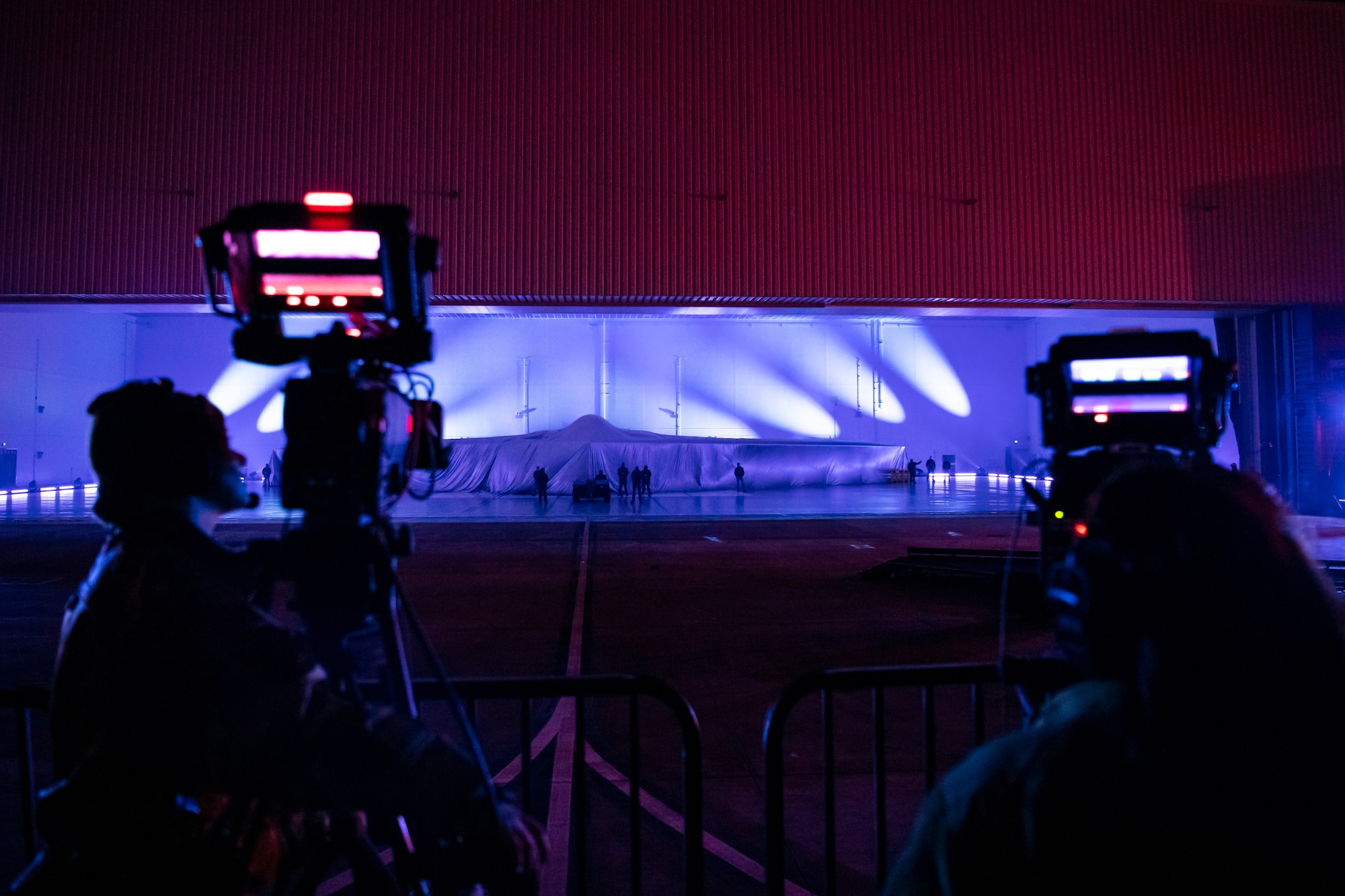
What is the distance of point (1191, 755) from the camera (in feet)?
2.39

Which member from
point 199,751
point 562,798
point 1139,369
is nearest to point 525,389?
point 562,798

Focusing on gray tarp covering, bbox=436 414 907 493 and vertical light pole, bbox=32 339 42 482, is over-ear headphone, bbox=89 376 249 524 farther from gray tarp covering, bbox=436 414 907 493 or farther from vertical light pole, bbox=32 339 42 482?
vertical light pole, bbox=32 339 42 482

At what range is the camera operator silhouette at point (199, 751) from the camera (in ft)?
3.88

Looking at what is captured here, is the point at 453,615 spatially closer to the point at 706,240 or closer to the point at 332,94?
the point at 706,240

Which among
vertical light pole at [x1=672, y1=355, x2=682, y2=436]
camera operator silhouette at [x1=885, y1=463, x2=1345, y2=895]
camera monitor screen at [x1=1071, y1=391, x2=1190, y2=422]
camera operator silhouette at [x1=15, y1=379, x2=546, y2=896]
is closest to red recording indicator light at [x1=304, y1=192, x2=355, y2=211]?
camera operator silhouette at [x1=15, y1=379, x2=546, y2=896]

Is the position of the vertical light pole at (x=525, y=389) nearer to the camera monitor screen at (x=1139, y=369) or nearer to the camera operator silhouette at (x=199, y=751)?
the camera monitor screen at (x=1139, y=369)

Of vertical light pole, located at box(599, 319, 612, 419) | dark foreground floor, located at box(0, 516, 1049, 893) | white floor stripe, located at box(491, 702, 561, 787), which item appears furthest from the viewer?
vertical light pole, located at box(599, 319, 612, 419)

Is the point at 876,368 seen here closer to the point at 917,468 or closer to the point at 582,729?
the point at 917,468

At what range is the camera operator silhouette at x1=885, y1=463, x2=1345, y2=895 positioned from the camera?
0.71m

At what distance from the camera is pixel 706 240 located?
40.6 ft

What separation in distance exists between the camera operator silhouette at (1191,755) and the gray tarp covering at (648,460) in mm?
23602

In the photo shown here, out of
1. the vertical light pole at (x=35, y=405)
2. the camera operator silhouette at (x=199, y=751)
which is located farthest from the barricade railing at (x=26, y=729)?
the vertical light pole at (x=35, y=405)

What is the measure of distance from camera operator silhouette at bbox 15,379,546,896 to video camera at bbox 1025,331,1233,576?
202 cm

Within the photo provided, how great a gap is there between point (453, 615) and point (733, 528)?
7.62m
